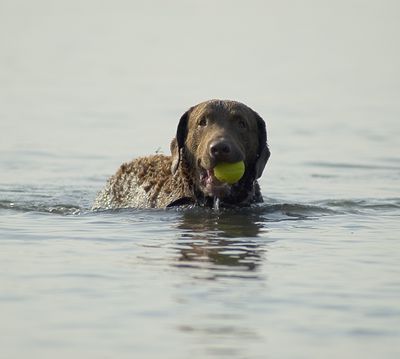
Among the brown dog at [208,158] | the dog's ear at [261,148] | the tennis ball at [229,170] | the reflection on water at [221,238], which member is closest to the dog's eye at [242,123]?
the brown dog at [208,158]

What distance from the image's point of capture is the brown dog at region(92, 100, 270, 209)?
13.3 meters

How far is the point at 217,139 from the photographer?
43.2 feet

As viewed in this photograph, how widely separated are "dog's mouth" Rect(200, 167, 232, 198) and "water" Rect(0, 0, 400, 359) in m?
0.27

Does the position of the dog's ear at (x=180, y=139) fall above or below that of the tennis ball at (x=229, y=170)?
above

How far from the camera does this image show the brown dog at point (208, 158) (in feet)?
43.8

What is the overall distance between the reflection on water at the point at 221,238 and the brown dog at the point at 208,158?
22 cm

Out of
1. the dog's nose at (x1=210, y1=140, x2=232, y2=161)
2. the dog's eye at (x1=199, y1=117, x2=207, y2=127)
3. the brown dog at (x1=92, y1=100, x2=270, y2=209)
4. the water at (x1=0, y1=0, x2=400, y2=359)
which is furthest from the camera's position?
the dog's eye at (x1=199, y1=117, x2=207, y2=127)

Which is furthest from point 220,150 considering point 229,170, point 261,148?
point 261,148

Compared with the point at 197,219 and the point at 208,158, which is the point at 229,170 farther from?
the point at 197,219

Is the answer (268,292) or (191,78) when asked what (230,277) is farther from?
(191,78)

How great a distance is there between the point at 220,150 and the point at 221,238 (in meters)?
0.83

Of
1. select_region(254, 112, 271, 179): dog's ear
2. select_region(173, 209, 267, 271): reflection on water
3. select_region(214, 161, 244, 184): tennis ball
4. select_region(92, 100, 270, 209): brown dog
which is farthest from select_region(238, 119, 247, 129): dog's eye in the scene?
select_region(173, 209, 267, 271): reflection on water

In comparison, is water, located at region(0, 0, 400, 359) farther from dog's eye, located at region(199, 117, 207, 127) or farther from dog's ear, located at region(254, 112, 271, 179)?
dog's eye, located at region(199, 117, 207, 127)

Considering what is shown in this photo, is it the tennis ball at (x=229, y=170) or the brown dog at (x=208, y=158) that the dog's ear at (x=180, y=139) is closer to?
the brown dog at (x=208, y=158)
